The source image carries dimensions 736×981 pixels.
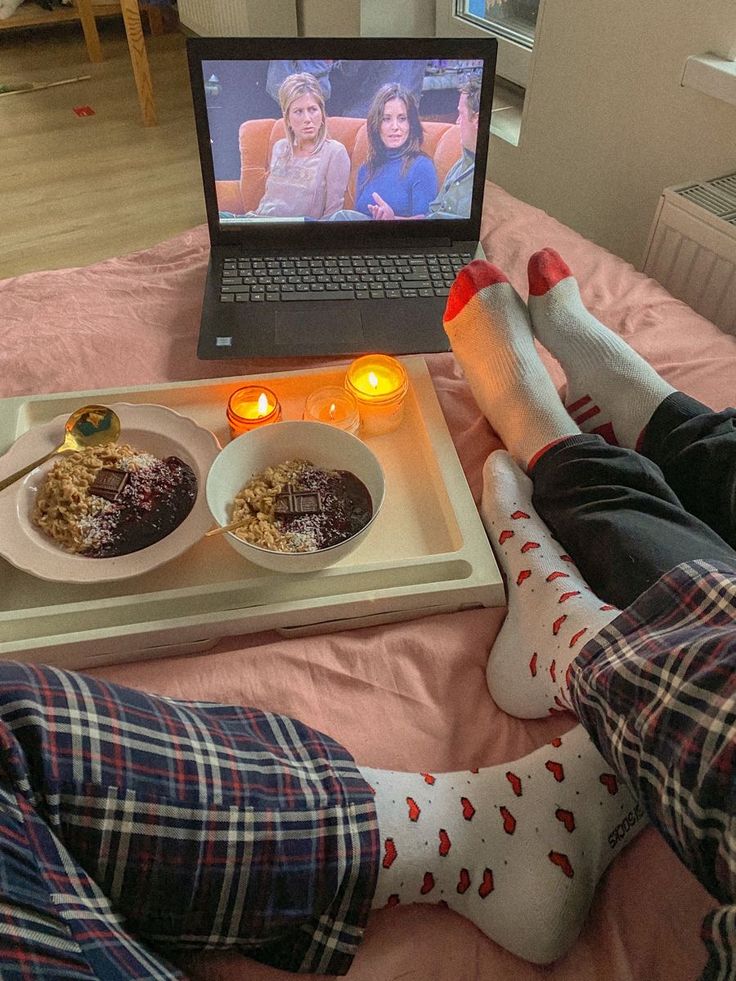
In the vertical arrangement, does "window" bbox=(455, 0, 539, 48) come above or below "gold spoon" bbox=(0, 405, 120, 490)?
above

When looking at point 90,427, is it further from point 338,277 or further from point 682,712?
point 682,712

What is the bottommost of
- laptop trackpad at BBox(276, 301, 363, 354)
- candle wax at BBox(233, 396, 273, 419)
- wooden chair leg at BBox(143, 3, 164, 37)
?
wooden chair leg at BBox(143, 3, 164, 37)

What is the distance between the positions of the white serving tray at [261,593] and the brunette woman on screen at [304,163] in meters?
0.47

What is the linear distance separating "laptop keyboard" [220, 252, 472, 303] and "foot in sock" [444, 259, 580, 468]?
0.07 m

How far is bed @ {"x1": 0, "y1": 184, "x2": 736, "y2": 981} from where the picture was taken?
547 mm

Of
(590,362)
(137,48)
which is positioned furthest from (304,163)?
(137,48)

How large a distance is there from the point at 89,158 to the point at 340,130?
1.50 meters

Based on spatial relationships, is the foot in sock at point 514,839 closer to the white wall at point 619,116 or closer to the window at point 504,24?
the white wall at point 619,116

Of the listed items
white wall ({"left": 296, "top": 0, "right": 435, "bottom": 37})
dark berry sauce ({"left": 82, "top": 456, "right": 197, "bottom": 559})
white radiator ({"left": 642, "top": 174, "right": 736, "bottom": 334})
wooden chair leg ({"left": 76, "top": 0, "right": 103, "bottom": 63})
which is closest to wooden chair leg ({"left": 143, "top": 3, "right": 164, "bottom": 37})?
wooden chair leg ({"left": 76, "top": 0, "right": 103, "bottom": 63})

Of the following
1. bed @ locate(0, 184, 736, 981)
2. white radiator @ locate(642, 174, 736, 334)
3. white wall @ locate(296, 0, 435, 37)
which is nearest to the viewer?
bed @ locate(0, 184, 736, 981)

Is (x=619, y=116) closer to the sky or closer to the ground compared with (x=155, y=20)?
closer to the sky

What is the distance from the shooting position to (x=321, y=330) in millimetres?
1004

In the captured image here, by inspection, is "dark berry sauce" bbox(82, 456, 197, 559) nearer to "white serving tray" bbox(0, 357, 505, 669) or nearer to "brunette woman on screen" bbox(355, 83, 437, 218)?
"white serving tray" bbox(0, 357, 505, 669)

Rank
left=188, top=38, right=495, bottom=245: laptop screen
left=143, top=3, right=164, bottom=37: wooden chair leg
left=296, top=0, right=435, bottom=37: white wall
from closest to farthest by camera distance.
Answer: left=188, top=38, right=495, bottom=245: laptop screen → left=296, top=0, right=435, bottom=37: white wall → left=143, top=3, right=164, bottom=37: wooden chair leg
